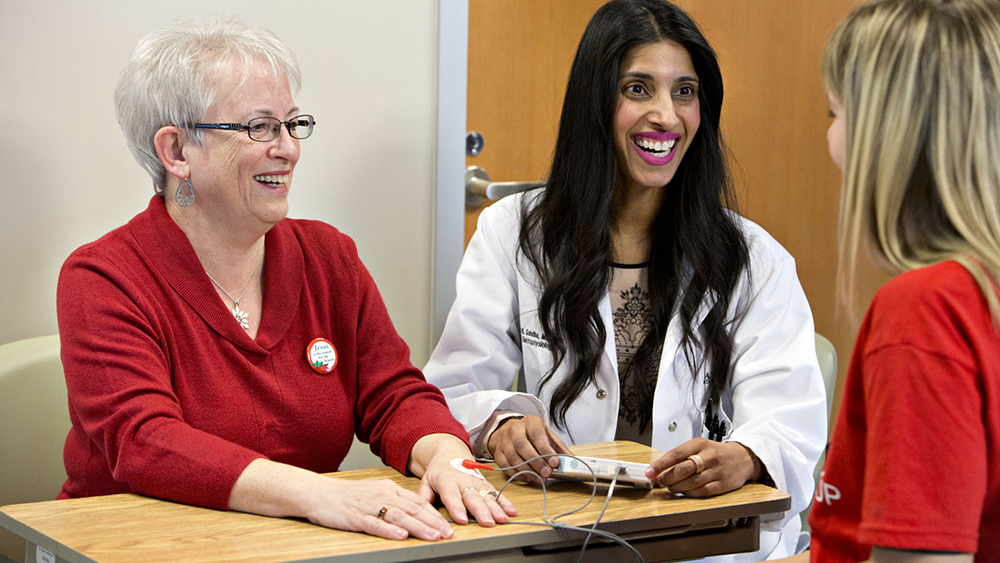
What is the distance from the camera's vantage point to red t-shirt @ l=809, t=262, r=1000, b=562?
0.87 m

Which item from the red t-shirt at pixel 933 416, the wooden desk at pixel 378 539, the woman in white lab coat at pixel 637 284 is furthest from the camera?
the woman in white lab coat at pixel 637 284

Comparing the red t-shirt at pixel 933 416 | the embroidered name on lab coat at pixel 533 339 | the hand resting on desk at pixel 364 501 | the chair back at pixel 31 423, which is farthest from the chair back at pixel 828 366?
the chair back at pixel 31 423

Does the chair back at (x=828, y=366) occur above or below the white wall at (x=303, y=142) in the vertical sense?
below

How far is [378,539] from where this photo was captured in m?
1.23

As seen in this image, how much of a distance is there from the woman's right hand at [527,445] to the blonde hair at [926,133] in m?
0.69

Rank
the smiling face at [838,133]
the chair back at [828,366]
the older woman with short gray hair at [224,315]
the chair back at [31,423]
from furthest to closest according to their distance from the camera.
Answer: the chair back at [828,366], the chair back at [31,423], the older woman with short gray hair at [224,315], the smiling face at [838,133]

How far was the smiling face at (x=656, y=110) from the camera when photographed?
2.06m

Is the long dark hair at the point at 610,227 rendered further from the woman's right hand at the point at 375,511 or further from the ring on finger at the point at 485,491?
the woman's right hand at the point at 375,511

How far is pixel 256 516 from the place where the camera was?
1.35 metres

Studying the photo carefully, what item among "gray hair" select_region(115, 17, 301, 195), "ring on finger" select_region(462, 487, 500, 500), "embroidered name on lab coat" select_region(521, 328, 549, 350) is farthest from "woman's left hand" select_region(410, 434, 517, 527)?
"gray hair" select_region(115, 17, 301, 195)

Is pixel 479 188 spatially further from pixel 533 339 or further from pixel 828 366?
pixel 828 366

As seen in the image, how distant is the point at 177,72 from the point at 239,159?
186mm

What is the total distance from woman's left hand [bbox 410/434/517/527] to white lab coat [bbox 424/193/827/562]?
0.74 ft

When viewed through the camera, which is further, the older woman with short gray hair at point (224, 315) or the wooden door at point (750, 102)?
the wooden door at point (750, 102)
